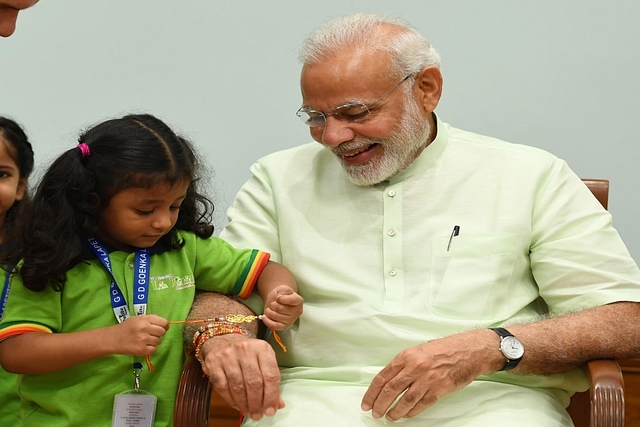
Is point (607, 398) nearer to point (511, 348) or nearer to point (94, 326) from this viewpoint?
point (511, 348)

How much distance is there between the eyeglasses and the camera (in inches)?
119

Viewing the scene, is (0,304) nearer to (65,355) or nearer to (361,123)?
(65,355)

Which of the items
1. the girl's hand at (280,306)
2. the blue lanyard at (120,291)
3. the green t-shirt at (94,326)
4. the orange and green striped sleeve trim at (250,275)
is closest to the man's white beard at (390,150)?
the orange and green striped sleeve trim at (250,275)

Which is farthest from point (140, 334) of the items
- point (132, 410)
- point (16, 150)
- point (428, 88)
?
point (428, 88)

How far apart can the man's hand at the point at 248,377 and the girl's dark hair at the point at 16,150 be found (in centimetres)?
115

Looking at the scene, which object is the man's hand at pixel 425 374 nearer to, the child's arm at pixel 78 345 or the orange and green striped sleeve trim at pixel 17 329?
the child's arm at pixel 78 345

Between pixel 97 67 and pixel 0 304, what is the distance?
156 centimetres

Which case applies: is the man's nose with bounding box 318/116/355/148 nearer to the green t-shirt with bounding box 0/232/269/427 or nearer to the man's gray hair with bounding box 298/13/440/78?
the man's gray hair with bounding box 298/13/440/78

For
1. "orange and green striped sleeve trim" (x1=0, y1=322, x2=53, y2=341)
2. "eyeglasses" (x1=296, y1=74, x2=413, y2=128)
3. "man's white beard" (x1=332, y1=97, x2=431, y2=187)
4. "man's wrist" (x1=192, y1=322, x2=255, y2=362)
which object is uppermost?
"eyeglasses" (x1=296, y1=74, x2=413, y2=128)

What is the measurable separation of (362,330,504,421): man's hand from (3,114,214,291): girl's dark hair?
86 centimetres

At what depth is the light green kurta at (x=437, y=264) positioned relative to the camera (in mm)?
2855

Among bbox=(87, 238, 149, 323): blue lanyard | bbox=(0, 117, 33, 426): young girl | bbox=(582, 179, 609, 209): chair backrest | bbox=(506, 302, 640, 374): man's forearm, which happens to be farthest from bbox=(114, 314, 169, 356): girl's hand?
bbox=(582, 179, 609, 209): chair backrest

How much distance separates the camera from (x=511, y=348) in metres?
2.70

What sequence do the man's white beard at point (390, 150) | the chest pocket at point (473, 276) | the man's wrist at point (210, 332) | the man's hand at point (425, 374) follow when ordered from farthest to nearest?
the man's white beard at point (390, 150) → the chest pocket at point (473, 276) → the man's wrist at point (210, 332) → the man's hand at point (425, 374)
